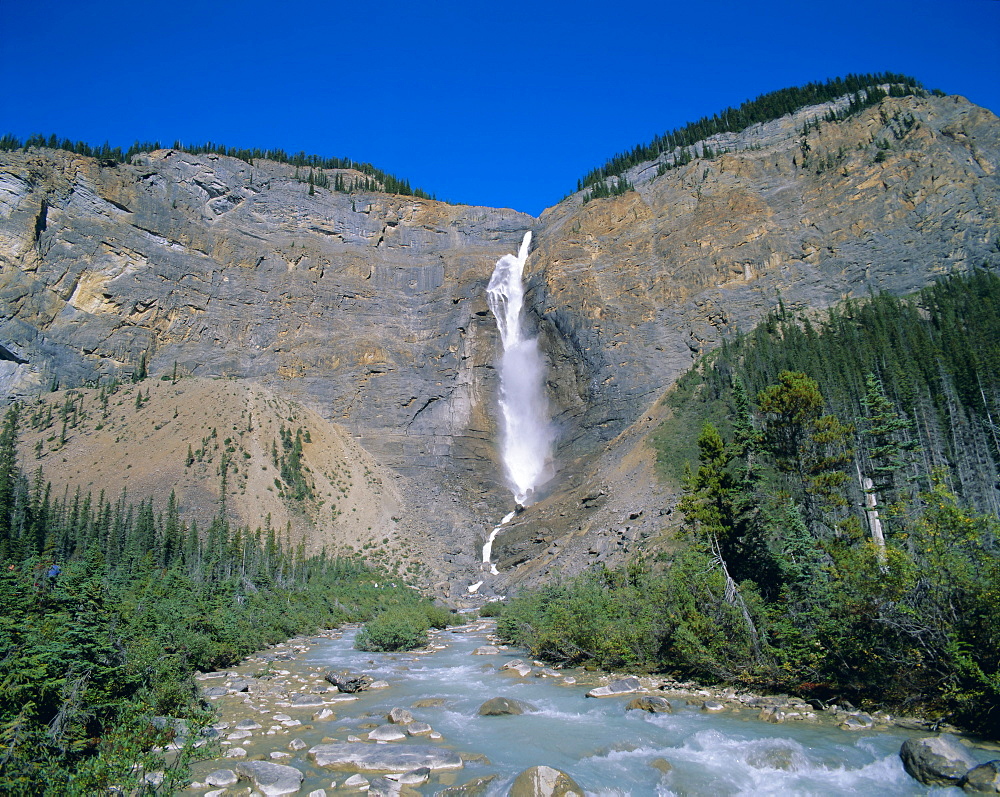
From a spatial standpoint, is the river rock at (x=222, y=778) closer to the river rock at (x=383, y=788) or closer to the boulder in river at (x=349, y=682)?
the river rock at (x=383, y=788)

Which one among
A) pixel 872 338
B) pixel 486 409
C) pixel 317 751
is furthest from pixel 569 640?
pixel 486 409

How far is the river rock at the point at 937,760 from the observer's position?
953cm

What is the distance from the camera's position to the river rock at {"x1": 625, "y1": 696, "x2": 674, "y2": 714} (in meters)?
14.8

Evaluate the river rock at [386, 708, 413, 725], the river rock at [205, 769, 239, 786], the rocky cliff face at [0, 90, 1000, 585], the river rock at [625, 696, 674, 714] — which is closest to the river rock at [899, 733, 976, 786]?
the river rock at [625, 696, 674, 714]

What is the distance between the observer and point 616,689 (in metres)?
17.2

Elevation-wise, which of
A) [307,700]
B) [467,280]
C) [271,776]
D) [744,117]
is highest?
[744,117]

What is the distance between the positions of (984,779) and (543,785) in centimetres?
669

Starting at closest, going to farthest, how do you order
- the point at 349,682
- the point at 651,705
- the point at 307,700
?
1. the point at 651,705
2. the point at 307,700
3. the point at 349,682

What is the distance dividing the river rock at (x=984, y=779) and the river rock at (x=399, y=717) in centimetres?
1073

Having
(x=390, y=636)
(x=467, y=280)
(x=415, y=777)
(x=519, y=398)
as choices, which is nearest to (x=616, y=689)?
(x=415, y=777)

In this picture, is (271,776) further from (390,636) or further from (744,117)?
(744,117)

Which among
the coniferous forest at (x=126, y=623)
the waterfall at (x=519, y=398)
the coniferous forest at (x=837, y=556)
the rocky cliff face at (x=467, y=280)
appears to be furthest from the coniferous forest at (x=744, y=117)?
the coniferous forest at (x=126, y=623)

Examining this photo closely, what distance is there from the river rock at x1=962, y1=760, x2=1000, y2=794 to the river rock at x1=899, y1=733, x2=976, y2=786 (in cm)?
17

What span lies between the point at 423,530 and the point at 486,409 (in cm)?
1927
